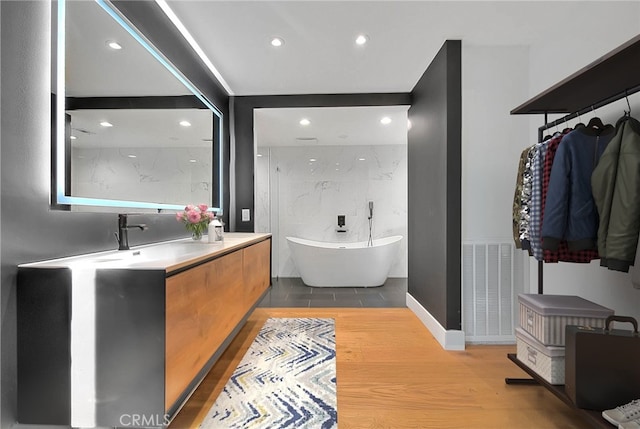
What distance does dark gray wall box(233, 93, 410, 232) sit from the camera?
138 inches

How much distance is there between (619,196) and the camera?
4.41 feet

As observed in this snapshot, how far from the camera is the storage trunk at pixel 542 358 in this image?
1590 mm

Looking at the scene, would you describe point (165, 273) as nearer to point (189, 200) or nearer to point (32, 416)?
point (32, 416)

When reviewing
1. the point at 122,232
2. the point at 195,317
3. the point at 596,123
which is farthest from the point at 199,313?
the point at 596,123

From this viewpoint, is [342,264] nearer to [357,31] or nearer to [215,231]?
[215,231]

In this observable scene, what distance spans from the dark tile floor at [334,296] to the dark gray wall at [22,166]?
2.51 meters

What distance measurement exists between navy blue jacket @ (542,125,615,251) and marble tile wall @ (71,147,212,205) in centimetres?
234

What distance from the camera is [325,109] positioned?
3594 millimetres

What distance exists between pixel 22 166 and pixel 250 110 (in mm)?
2606

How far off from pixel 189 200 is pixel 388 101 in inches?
93.3

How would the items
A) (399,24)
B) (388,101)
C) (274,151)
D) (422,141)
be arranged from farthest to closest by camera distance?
(274,151) → (388,101) → (422,141) → (399,24)

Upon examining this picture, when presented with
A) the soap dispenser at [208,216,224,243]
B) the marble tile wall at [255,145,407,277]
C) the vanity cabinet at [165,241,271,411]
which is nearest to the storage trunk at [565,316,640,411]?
the vanity cabinet at [165,241,271,411]

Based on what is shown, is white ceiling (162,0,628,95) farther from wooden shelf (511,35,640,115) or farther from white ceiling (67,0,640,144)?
wooden shelf (511,35,640,115)

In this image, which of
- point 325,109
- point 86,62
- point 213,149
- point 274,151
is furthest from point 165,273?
point 274,151
